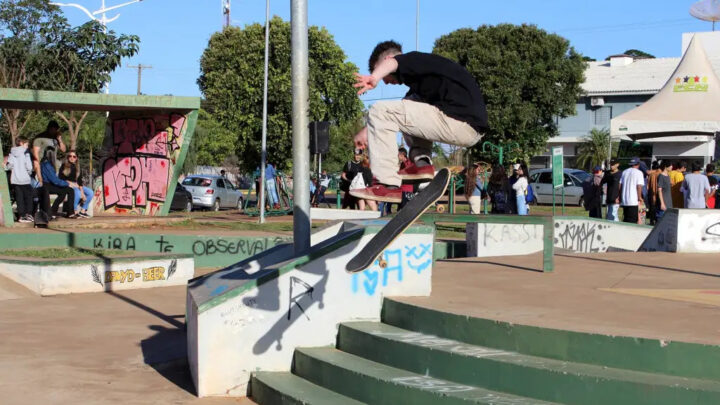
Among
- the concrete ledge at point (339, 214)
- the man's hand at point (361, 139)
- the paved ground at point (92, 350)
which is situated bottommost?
the paved ground at point (92, 350)

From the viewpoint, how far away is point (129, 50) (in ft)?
95.5

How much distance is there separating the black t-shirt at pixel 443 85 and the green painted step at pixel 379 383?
2144mm

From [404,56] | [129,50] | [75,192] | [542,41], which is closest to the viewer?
[404,56]

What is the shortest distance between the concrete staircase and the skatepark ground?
13 centimetres

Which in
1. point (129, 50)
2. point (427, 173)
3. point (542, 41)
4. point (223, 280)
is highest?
point (542, 41)

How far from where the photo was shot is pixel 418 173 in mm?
6914

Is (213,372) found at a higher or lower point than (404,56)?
lower

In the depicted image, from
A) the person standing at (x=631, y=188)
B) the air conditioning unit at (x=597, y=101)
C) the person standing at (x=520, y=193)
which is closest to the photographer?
the person standing at (x=631, y=188)

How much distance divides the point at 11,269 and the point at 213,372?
6.33 m

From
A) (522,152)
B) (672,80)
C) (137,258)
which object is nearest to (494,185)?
(672,80)

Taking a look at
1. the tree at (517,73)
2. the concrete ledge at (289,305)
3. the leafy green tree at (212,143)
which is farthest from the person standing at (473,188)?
the leafy green tree at (212,143)

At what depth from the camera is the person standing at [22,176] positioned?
→ 16109 mm

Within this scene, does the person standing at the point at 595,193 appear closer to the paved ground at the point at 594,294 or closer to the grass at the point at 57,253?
the paved ground at the point at 594,294

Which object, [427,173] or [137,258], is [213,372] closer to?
[427,173]
